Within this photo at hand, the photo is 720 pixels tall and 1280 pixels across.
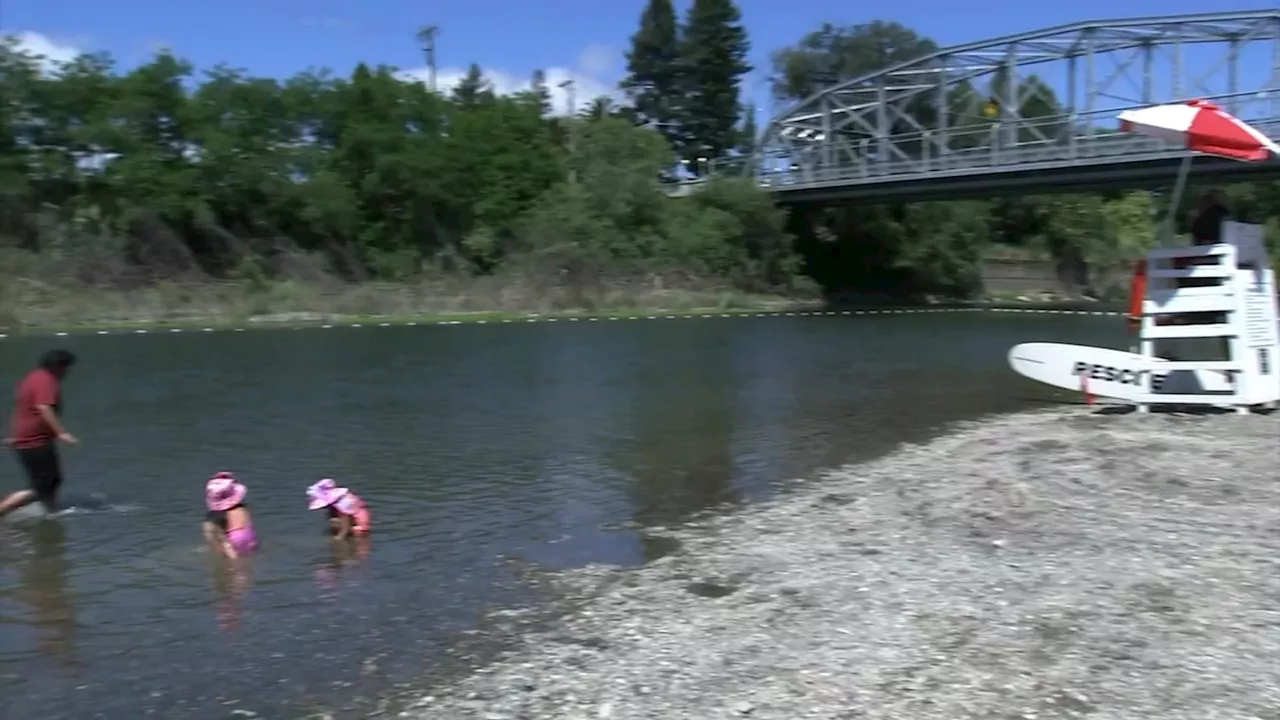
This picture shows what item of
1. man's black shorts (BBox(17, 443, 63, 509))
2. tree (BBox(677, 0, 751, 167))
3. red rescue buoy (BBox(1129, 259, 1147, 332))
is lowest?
man's black shorts (BBox(17, 443, 63, 509))

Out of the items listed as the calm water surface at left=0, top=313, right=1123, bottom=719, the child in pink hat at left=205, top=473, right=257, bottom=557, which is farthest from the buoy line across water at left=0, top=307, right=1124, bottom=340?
the child in pink hat at left=205, top=473, right=257, bottom=557

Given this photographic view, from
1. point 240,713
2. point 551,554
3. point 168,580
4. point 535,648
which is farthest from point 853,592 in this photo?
point 168,580

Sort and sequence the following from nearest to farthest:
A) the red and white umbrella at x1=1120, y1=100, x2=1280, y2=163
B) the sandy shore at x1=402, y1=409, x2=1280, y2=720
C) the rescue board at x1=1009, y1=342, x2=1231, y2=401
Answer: the sandy shore at x1=402, y1=409, x2=1280, y2=720 < the red and white umbrella at x1=1120, y1=100, x2=1280, y2=163 < the rescue board at x1=1009, y1=342, x2=1231, y2=401

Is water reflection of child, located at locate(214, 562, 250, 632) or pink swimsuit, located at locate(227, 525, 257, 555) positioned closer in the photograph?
water reflection of child, located at locate(214, 562, 250, 632)

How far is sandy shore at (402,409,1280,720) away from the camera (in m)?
7.92

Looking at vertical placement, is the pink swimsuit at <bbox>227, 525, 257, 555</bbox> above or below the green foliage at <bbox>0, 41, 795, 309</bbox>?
below

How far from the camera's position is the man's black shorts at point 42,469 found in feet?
46.1

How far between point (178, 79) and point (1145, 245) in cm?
7758

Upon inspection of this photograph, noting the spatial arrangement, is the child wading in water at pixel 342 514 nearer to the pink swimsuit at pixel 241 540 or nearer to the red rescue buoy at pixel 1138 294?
the pink swimsuit at pixel 241 540

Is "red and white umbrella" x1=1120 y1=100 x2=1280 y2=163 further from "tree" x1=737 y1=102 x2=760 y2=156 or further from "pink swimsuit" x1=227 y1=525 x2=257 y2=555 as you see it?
"tree" x1=737 y1=102 x2=760 y2=156

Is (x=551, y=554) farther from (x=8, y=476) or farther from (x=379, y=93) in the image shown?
(x=379, y=93)

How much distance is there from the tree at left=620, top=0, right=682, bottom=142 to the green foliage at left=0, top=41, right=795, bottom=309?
52.2 metres

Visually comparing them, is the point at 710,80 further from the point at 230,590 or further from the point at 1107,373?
the point at 230,590

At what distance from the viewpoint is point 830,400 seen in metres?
26.2
